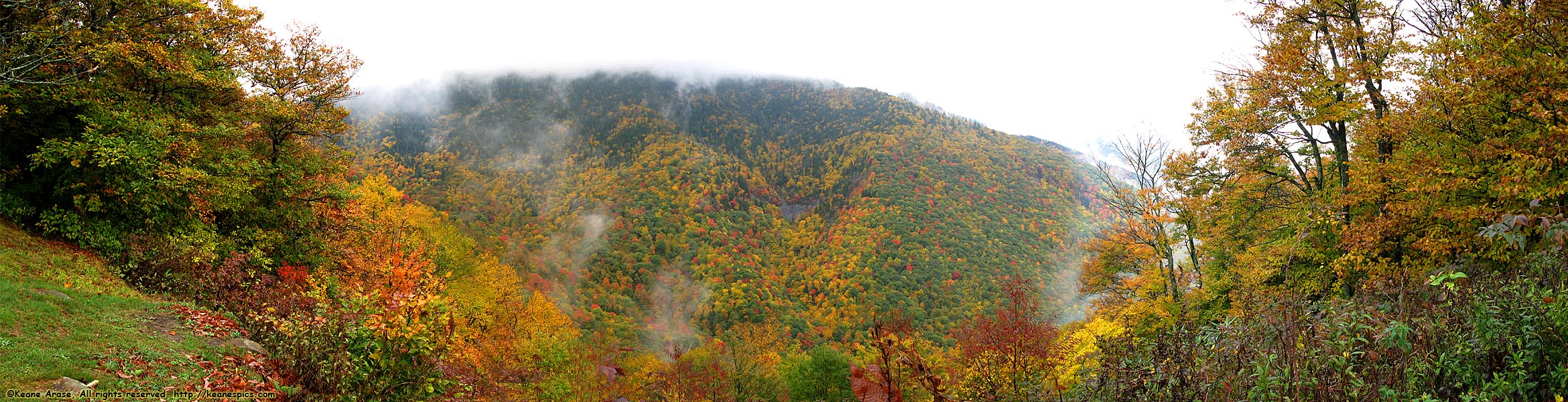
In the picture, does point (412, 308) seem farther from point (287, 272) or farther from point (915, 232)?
point (915, 232)

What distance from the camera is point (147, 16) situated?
1278 cm

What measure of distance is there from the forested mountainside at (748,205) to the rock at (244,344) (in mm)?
46706

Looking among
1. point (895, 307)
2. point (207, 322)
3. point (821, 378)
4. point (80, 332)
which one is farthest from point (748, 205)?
point (80, 332)

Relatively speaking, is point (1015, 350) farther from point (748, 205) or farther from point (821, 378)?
point (748, 205)

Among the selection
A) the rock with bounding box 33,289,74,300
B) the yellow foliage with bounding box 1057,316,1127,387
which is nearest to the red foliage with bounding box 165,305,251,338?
the rock with bounding box 33,289,74,300

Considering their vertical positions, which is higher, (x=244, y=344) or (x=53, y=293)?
(x=53, y=293)

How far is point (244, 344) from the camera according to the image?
25.6 feet

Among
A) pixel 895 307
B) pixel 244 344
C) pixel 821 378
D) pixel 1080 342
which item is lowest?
pixel 821 378

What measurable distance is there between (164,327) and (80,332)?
3.35 ft

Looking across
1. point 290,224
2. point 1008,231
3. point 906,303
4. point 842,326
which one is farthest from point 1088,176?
point 290,224

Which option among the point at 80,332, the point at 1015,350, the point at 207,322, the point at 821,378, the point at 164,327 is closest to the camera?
the point at 1015,350

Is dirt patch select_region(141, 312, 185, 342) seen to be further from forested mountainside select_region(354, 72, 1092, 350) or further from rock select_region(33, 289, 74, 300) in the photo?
forested mountainside select_region(354, 72, 1092, 350)

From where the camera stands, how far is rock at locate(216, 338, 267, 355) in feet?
24.9

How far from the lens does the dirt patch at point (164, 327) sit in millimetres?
7363
